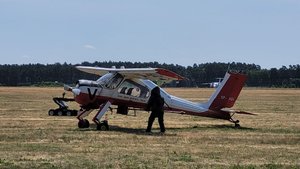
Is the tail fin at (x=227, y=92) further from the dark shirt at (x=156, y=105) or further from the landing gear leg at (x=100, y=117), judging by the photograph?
the landing gear leg at (x=100, y=117)

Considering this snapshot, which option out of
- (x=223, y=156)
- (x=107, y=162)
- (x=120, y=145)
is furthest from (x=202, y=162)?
(x=120, y=145)

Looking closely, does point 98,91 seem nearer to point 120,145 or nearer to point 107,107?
point 107,107

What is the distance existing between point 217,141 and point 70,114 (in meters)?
15.1

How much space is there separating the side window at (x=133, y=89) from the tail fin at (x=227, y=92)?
9.66ft

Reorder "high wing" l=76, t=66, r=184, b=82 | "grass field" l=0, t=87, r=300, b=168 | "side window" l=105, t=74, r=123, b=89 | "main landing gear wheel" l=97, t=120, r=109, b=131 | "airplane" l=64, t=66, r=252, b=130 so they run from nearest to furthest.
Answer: "grass field" l=0, t=87, r=300, b=168 < "high wing" l=76, t=66, r=184, b=82 < "main landing gear wheel" l=97, t=120, r=109, b=131 < "airplane" l=64, t=66, r=252, b=130 < "side window" l=105, t=74, r=123, b=89

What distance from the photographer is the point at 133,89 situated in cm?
2114

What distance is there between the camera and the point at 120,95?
828 inches

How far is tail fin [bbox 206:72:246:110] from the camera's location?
72.9 feet

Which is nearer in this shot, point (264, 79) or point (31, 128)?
point (31, 128)

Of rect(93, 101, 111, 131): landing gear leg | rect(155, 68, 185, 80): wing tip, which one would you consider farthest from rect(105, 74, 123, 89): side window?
rect(155, 68, 185, 80): wing tip

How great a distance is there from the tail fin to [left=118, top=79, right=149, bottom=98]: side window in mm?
2945

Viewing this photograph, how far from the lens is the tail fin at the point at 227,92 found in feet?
72.9

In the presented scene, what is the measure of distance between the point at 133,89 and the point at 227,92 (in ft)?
13.5

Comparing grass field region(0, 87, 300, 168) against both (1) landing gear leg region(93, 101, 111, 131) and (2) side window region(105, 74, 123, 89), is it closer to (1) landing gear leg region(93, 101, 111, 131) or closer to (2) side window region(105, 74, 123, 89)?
(1) landing gear leg region(93, 101, 111, 131)
